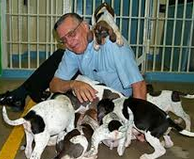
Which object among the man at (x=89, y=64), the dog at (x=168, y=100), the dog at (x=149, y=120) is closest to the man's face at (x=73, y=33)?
the man at (x=89, y=64)

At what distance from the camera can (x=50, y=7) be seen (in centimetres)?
553

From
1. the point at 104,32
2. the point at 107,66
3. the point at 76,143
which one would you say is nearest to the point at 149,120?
the point at 76,143

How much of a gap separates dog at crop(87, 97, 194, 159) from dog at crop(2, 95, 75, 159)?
9.5 inches

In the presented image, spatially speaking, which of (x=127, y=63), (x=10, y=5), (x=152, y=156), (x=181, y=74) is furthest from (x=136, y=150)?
(x=10, y=5)

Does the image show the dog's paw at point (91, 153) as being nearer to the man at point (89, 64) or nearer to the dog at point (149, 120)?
the dog at point (149, 120)

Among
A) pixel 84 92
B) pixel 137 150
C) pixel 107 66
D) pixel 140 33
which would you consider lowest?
pixel 137 150

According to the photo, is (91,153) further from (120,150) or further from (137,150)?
(137,150)

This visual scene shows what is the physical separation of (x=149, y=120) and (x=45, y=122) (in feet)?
2.23

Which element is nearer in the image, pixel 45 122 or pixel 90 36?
pixel 45 122

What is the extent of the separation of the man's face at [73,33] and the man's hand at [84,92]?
284 mm

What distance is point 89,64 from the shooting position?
2.81 metres

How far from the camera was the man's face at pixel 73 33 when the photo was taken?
8.43 ft

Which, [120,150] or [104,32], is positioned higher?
[104,32]

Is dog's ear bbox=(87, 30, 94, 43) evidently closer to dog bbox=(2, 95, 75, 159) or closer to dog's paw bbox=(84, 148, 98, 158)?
dog bbox=(2, 95, 75, 159)
